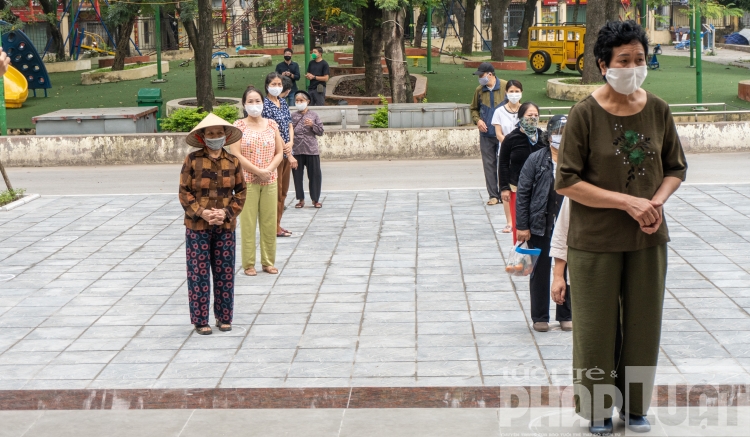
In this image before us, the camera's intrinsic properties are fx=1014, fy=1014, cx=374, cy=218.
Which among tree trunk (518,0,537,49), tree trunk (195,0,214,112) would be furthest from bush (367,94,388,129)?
tree trunk (518,0,537,49)

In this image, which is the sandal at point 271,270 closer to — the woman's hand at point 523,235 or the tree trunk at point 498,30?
the woman's hand at point 523,235

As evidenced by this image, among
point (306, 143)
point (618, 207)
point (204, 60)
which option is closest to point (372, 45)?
point (204, 60)

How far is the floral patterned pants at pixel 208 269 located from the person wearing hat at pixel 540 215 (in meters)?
2.14

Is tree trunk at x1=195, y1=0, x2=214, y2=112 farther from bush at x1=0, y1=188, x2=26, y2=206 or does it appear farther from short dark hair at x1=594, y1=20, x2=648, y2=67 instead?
short dark hair at x1=594, y1=20, x2=648, y2=67

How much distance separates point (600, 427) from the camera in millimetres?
5078

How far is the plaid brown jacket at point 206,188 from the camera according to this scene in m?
7.30

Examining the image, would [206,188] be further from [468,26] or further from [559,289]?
[468,26]

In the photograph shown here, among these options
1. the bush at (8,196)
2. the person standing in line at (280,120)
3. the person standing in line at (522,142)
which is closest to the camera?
the person standing in line at (522,142)

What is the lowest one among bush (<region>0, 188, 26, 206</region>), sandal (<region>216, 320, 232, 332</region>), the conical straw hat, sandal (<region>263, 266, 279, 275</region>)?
sandal (<region>216, 320, 232, 332</region>)

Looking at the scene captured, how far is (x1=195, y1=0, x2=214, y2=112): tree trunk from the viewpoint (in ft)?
73.6

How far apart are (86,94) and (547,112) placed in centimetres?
1503

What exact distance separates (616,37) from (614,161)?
1.88 feet

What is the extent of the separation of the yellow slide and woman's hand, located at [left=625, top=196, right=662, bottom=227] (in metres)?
25.4

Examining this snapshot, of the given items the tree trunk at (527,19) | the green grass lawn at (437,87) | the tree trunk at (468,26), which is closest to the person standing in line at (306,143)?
the green grass lawn at (437,87)
